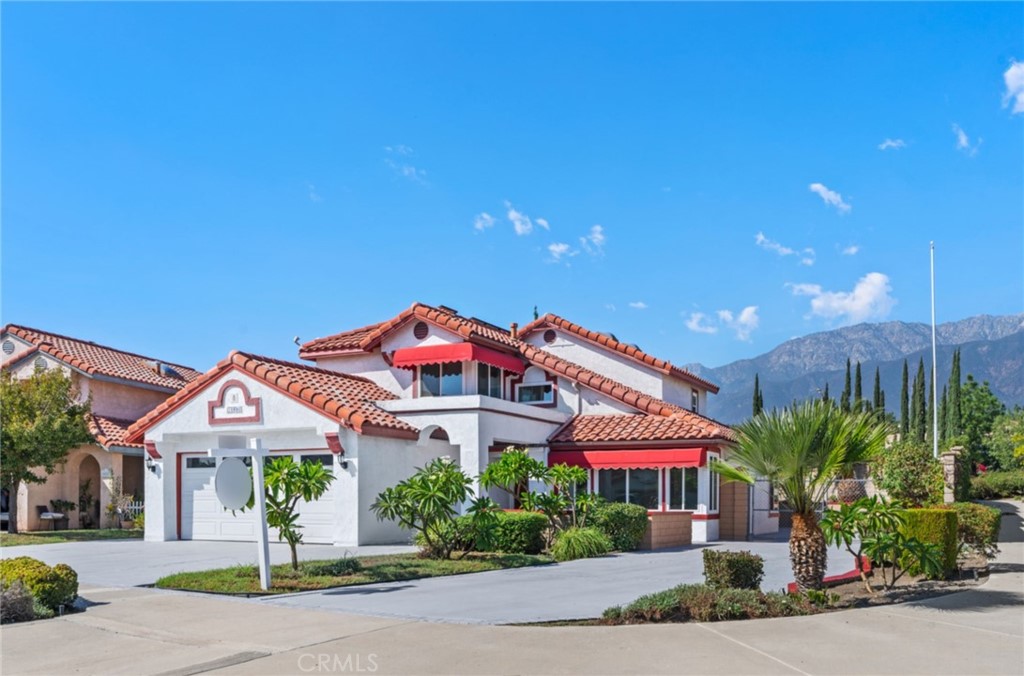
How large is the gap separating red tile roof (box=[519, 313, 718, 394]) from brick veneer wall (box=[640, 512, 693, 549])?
23.3ft

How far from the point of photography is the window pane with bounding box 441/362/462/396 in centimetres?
2936

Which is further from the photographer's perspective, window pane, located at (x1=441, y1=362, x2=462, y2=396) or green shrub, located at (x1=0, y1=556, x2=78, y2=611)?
window pane, located at (x1=441, y1=362, x2=462, y2=396)

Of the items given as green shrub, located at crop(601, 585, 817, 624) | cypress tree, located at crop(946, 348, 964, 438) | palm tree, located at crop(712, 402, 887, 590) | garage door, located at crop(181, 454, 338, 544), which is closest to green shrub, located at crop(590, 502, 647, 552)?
garage door, located at crop(181, 454, 338, 544)

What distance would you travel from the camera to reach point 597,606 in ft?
44.5

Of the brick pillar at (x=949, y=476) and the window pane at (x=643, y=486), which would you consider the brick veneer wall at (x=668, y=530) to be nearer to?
the window pane at (x=643, y=486)

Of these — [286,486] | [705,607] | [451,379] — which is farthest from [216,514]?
[705,607]

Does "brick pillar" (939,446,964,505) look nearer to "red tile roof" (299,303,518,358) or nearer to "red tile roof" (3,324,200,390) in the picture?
"red tile roof" (299,303,518,358)

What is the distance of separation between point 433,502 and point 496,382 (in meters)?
11.6

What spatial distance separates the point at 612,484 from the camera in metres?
29.5

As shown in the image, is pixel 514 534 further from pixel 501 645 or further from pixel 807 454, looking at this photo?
pixel 501 645

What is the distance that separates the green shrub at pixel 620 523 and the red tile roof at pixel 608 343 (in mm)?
9358

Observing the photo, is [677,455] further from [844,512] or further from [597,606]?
[597,606]

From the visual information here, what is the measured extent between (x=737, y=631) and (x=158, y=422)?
2141cm

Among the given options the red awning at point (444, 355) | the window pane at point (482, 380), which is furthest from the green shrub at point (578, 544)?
the window pane at point (482, 380)
